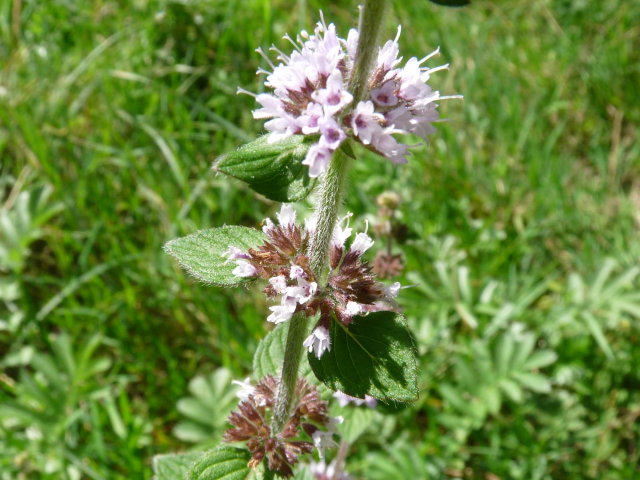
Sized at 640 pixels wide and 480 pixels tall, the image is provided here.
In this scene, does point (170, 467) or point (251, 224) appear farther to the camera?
point (251, 224)

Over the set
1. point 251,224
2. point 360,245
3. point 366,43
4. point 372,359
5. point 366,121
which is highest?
point 251,224

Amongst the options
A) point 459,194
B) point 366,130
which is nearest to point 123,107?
point 459,194

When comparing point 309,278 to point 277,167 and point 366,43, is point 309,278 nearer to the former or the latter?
point 277,167

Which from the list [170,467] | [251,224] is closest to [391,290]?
[170,467]

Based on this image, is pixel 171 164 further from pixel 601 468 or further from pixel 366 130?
pixel 601 468

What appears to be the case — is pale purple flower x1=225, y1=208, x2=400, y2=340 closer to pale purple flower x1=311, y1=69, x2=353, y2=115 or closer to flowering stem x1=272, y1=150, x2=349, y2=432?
flowering stem x1=272, y1=150, x2=349, y2=432

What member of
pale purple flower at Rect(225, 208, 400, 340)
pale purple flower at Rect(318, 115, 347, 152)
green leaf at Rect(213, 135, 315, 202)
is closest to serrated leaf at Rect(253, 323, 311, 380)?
pale purple flower at Rect(225, 208, 400, 340)

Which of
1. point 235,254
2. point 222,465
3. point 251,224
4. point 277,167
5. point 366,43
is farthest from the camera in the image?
point 251,224
